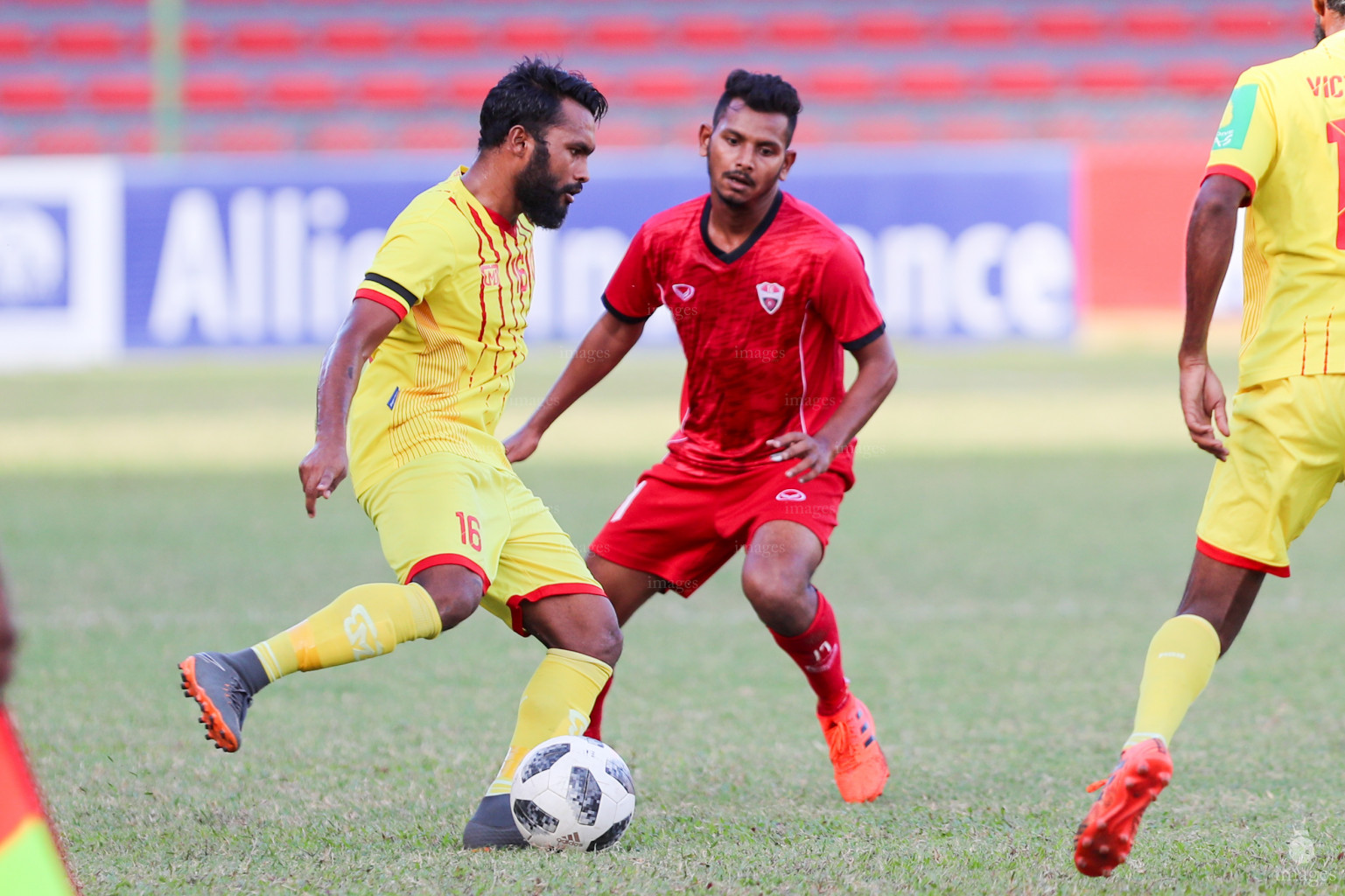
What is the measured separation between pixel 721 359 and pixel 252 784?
5.54 ft

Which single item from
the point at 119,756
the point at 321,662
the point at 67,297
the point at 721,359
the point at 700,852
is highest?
the point at 721,359

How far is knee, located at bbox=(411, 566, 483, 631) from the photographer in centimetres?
329

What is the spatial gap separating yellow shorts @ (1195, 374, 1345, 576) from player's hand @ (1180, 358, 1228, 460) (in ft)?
0.21

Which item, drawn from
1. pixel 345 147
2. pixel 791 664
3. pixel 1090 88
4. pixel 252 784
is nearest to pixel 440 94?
pixel 345 147

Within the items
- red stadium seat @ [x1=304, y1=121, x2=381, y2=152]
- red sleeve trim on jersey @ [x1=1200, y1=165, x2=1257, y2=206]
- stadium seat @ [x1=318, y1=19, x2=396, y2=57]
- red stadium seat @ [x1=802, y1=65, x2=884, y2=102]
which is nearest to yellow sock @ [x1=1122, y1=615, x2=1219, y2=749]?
red sleeve trim on jersey @ [x1=1200, y1=165, x2=1257, y2=206]

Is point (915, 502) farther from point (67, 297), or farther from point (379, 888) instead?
point (67, 297)

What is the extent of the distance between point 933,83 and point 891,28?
1604mm

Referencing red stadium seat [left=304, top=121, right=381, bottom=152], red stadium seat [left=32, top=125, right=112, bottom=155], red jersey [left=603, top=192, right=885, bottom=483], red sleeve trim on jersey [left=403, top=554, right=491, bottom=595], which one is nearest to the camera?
red sleeve trim on jersey [left=403, top=554, right=491, bottom=595]

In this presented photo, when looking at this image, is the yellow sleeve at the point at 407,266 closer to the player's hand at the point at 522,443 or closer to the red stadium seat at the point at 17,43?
the player's hand at the point at 522,443

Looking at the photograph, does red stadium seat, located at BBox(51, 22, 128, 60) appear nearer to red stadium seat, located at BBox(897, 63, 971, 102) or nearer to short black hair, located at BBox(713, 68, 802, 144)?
red stadium seat, located at BBox(897, 63, 971, 102)

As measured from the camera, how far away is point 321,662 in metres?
3.22

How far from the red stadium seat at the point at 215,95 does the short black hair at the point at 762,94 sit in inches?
753

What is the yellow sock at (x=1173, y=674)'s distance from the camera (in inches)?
116

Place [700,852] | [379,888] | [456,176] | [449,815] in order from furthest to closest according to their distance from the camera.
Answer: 1. [456,176]
2. [449,815]
3. [700,852]
4. [379,888]
